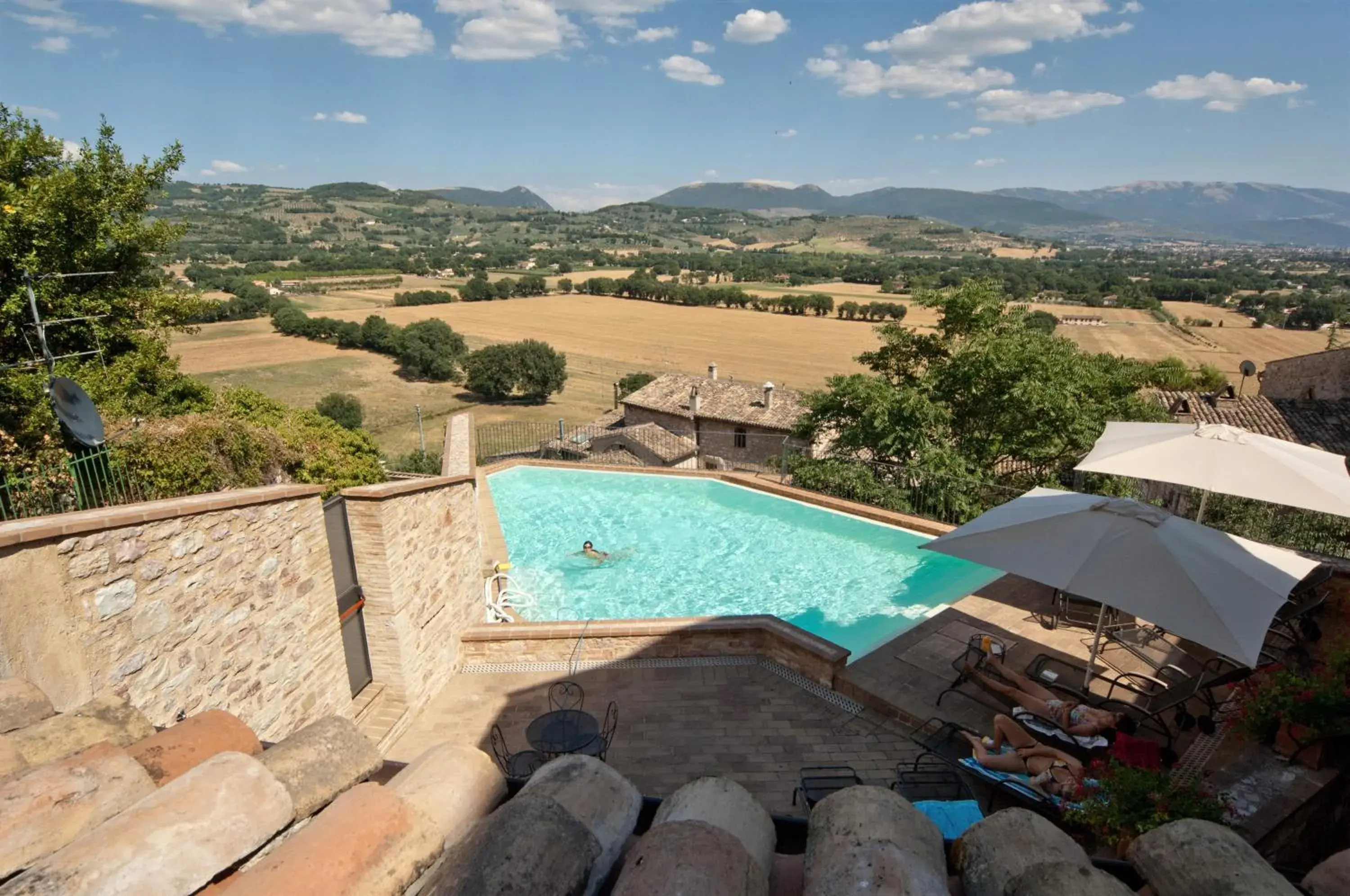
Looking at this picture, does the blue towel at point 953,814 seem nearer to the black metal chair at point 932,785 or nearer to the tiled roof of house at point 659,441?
the black metal chair at point 932,785

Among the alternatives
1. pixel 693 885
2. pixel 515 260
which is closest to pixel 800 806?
pixel 693 885

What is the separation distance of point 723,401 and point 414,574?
984 inches

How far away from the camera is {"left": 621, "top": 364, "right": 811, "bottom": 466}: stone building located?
30.0m

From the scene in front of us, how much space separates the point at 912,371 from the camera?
19281 mm

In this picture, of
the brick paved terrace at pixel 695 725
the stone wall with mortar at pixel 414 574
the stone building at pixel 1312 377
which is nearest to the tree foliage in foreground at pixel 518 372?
the stone building at pixel 1312 377

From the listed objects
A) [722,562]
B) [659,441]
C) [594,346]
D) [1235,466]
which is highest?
[1235,466]

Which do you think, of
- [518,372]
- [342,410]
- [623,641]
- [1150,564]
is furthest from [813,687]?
[518,372]

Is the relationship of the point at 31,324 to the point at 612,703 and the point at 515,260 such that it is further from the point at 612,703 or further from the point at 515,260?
the point at 515,260

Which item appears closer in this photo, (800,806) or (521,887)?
(521,887)

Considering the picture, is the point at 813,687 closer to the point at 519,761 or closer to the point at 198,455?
the point at 519,761

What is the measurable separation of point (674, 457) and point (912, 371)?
1241cm

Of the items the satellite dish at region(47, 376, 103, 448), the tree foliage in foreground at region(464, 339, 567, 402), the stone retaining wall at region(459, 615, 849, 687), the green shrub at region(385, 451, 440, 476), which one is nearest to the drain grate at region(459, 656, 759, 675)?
the stone retaining wall at region(459, 615, 849, 687)

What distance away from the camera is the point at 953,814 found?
16.2 ft

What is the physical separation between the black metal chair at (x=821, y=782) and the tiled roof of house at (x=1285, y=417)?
20921 millimetres
